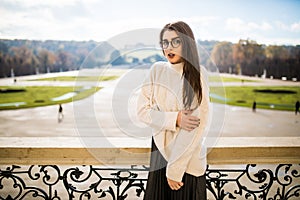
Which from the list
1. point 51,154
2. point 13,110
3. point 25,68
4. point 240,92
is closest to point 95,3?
point 25,68

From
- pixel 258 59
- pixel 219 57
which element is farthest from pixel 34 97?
pixel 258 59

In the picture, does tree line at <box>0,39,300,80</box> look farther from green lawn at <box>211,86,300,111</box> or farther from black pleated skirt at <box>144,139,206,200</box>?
black pleated skirt at <box>144,139,206,200</box>

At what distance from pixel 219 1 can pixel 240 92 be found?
4.50 meters

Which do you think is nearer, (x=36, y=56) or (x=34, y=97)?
(x=36, y=56)

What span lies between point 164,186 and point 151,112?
0.30m

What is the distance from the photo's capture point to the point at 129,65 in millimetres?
1151

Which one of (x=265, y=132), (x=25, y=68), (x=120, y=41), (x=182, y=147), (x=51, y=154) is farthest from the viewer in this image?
(x=265, y=132)

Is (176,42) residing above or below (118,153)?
above

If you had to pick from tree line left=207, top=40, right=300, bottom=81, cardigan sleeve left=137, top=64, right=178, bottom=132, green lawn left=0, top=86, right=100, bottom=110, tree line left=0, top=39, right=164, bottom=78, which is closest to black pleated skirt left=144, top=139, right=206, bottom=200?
cardigan sleeve left=137, top=64, right=178, bottom=132

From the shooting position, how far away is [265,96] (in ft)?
34.7

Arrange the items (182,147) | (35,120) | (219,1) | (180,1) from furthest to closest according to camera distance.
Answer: (35,120) → (219,1) → (180,1) → (182,147)

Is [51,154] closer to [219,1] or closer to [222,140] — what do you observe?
[222,140]

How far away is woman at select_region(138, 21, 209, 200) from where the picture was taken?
94cm

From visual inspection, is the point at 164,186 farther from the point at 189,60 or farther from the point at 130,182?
the point at 189,60
